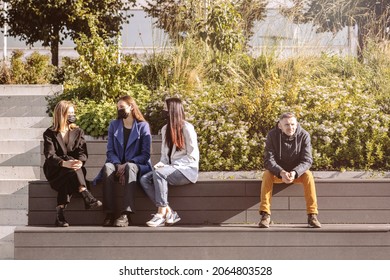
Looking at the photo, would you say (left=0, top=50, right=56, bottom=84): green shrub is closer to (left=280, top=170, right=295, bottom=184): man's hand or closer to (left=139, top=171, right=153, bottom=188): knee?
(left=139, top=171, right=153, bottom=188): knee

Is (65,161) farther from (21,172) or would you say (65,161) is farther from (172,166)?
(21,172)

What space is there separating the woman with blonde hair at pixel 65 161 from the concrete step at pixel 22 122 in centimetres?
226

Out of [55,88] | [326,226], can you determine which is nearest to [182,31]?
[55,88]

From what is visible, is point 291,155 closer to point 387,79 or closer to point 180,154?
point 180,154

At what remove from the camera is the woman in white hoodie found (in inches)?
230

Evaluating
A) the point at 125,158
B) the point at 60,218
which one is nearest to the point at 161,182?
the point at 125,158

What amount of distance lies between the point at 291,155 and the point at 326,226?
2.13 feet

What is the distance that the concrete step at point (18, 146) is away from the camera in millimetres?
7633

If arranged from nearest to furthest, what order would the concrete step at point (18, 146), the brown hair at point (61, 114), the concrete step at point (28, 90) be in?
the brown hair at point (61, 114), the concrete step at point (18, 146), the concrete step at point (28, 90)

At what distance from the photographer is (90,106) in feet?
25.9

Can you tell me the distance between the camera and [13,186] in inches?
274

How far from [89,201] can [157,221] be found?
1.97ft

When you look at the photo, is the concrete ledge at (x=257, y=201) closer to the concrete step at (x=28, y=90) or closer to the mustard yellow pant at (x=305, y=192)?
the mustard yellow pant at (x=305, y=192)

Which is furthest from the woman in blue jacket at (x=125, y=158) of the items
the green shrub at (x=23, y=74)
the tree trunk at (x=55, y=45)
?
the tree trunk at (x=55, y=45)
